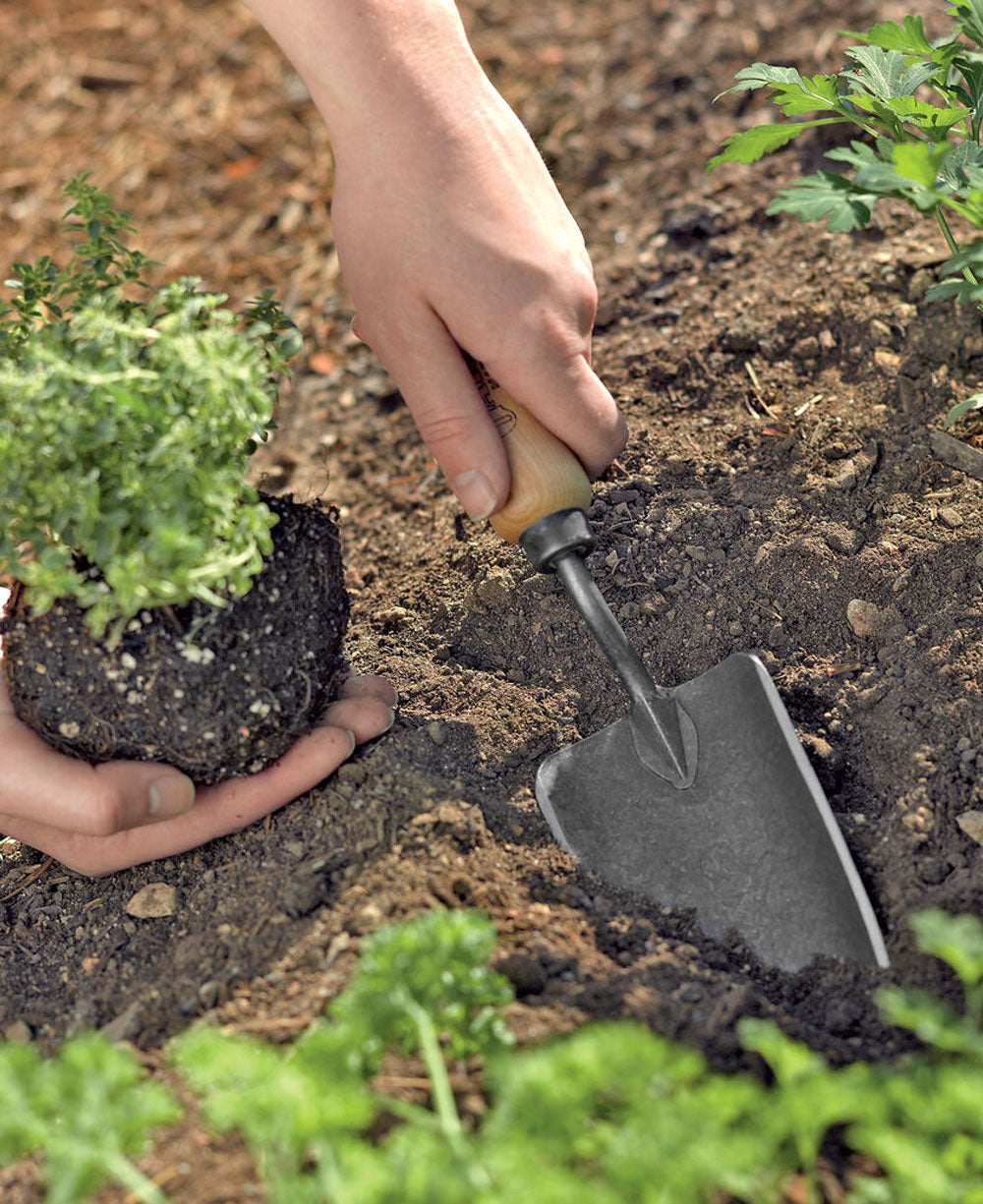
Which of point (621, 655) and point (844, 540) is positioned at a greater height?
point (621, 655)

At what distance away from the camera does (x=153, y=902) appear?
1.89 metres

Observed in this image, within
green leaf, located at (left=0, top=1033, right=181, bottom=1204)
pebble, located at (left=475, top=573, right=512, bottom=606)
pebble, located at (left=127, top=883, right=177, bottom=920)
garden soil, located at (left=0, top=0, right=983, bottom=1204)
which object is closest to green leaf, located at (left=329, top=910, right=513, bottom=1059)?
garden soil, located at (left=0, top=0, right=983, bottom=1204)

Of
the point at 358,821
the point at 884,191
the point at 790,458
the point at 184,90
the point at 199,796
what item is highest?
the point at 184,90

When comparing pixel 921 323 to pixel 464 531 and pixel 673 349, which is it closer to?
pixel 673 349

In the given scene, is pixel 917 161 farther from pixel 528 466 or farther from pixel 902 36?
pixel 528 466

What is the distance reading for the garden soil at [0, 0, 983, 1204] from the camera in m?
1.70

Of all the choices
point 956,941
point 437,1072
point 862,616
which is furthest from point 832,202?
point 437,1072

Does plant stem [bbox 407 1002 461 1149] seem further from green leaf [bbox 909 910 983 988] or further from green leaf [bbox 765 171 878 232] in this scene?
green leaf [bbox 765 171 878 232]

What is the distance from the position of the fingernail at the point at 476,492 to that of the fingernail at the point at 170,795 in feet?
2.02

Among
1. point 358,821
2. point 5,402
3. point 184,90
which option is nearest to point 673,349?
point 358,821

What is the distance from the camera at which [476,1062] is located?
1.48 meters

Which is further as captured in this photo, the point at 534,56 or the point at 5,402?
the point at 534,56

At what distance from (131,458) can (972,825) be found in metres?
1.31

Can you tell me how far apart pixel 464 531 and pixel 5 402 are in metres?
1.07
